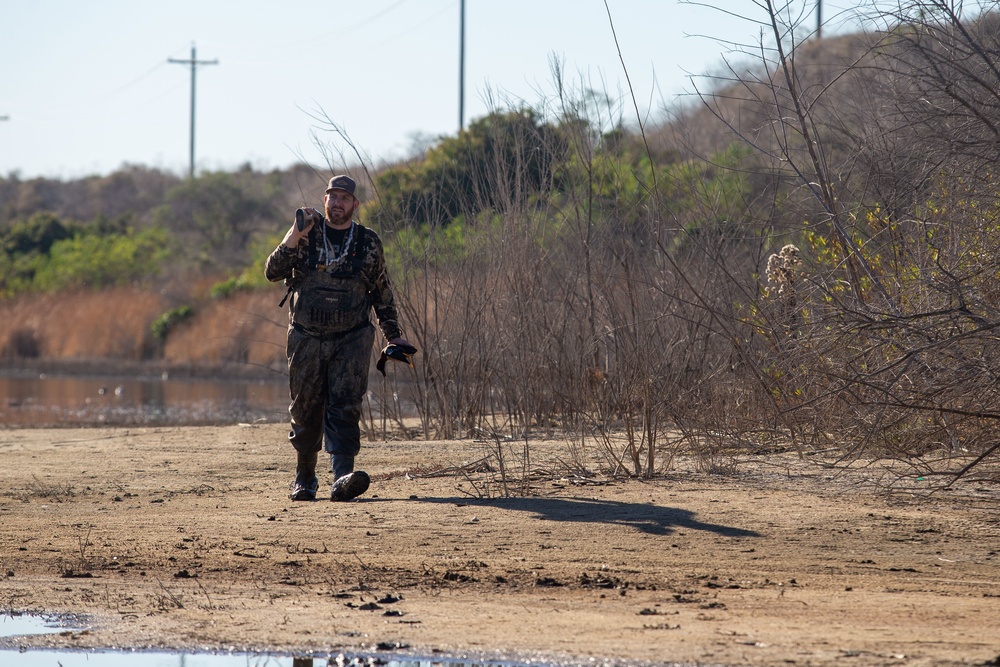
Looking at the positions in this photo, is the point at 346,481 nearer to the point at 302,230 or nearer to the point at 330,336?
the point at 330,336

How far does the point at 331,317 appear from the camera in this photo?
23.6ft

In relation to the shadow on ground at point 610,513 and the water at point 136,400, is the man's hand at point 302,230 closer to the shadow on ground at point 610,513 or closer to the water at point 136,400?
the shadow on ground at point 610,513

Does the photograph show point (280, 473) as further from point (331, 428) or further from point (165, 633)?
point (165, 633)

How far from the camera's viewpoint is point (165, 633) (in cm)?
462

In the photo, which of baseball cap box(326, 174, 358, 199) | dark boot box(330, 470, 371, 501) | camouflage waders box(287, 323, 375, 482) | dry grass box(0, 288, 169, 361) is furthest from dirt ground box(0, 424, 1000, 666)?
dry grass box(0, 288, 169, 361)

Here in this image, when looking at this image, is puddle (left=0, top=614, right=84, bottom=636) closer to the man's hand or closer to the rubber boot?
the rubber boot

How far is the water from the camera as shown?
16.8 m

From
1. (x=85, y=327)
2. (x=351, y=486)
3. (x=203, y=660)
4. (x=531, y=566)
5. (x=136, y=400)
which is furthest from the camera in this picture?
(x=85, y=327)

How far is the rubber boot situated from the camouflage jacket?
734mm

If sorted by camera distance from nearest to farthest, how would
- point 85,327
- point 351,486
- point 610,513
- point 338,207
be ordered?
point 610,513 < point 351,486 < point 338,207 < point 85,327

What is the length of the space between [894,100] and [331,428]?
3538mm

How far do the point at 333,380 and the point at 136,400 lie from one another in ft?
46.9

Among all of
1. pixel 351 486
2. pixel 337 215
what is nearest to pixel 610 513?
pixel 351 486

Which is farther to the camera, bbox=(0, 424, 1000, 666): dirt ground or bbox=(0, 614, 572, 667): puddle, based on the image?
bbox=(0, 424, 1000, 666): dirt ground
